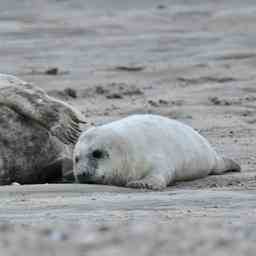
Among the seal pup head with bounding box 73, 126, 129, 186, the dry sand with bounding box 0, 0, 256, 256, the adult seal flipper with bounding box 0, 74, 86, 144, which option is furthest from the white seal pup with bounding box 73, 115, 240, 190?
the adult seal flipper with bounding box 0, 74, 86, 144

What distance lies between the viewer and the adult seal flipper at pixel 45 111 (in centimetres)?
762

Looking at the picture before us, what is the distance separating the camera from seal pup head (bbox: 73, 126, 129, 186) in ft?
23.5

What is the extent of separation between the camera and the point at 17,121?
7637 mm

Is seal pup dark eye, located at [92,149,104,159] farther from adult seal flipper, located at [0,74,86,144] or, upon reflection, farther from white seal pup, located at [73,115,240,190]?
adult seal flipper, located at [0,74,86,144]

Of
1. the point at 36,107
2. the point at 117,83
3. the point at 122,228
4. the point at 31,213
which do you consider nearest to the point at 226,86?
the point at 117,83

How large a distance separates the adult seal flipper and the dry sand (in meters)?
0.75

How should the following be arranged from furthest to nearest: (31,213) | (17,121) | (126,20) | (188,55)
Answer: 1. (126,20)
2. (188,55)
3. (17,121)
4. (31,213)

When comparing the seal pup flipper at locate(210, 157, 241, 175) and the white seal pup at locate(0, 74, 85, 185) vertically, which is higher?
the white seal pup at locate(0, 74, 85, 185)

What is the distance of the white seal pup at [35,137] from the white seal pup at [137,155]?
35 cm

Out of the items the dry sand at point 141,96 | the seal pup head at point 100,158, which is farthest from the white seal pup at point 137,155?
the dry sand at point 141,96

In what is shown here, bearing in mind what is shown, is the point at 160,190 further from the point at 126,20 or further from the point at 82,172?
the point at 126,20

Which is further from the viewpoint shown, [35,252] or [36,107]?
[36,107]

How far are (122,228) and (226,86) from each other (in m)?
8.02

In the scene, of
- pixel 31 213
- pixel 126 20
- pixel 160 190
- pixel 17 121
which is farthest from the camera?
pixel 126 20
